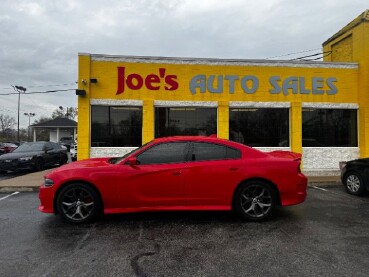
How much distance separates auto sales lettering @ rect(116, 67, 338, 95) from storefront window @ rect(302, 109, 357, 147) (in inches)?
31.7

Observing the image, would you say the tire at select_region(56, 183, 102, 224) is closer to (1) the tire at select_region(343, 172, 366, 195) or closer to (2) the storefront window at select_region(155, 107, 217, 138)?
(2) the storefront window at select_region(155, 107, 217, 138)

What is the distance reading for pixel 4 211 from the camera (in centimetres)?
647

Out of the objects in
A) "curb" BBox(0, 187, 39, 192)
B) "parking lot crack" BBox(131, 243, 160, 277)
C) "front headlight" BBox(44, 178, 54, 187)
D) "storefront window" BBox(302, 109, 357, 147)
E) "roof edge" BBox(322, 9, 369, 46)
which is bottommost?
"parking lot crack" BBox(131, 243, 160, 277)

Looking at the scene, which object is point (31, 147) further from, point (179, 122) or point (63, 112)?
point (63, 112)

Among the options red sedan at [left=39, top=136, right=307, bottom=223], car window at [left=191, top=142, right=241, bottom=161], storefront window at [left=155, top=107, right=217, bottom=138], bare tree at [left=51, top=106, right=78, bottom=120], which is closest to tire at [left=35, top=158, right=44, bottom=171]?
storefront window at [left=155, top=107, right=217, bottom=138]

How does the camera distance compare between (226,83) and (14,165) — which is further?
(14,165)

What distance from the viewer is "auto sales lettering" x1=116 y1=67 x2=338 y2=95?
1122cm

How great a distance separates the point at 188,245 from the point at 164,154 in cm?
183

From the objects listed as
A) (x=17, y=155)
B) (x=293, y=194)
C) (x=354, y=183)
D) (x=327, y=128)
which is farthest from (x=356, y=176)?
(x=17, y=155)

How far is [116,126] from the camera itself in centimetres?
1117

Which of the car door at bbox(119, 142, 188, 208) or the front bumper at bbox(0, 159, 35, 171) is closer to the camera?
the car door at bbox(119, 142, 188, 208)

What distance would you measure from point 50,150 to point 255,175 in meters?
13.0

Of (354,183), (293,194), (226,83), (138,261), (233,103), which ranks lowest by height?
(138,261)

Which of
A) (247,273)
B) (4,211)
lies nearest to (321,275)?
(247,273)
